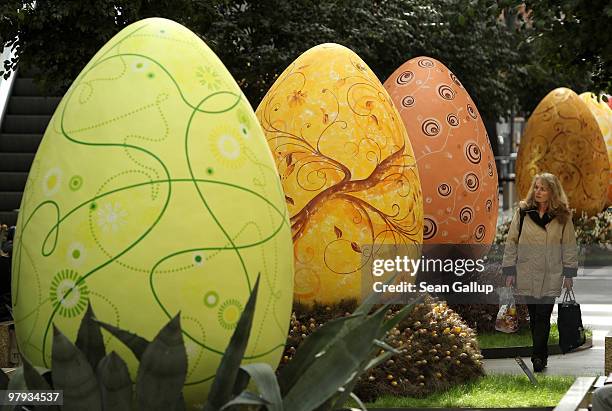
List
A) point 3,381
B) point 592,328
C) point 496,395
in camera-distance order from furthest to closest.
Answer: point 592,328 < point 496,395 < point 3,381

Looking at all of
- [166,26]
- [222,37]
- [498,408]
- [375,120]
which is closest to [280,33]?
[222,37]

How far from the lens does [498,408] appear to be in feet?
29.8

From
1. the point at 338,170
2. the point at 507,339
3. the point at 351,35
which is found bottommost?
the point at 507,339

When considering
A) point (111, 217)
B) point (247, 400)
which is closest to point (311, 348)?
point (247, 400)

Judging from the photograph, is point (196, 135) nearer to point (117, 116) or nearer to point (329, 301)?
point (117, 116)

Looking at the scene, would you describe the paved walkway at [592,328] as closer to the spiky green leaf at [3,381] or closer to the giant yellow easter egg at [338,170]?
the giant yellow easter egg at [338,170]

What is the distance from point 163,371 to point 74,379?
370 millimetres

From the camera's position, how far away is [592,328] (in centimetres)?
1438

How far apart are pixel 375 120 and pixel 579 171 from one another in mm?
11698

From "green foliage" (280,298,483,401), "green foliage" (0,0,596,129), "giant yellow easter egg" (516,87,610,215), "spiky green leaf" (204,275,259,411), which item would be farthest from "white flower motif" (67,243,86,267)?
"giant yellow easter egg" (516,87,610,215)

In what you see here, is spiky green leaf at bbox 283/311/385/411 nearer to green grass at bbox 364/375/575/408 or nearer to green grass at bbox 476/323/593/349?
green grass at bbox 364/375/575/408

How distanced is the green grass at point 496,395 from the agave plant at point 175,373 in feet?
12.3

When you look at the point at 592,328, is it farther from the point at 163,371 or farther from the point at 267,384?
the point at 163,371

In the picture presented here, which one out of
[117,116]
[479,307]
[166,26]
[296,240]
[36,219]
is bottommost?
[479,307]
